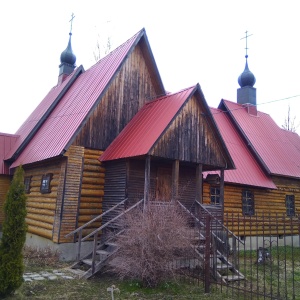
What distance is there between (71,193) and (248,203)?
31.6ft

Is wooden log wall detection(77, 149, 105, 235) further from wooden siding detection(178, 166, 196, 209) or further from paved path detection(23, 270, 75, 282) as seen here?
wooden siding detection(178, 166, 196, 209)

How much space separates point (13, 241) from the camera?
7117mm

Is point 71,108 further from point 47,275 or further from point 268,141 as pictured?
point 268,141

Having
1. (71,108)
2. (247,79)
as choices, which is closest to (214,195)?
(71,108)

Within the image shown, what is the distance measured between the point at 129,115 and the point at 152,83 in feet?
6.93

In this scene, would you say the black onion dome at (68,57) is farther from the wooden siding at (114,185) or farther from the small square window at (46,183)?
the wooden siding at (114,185)

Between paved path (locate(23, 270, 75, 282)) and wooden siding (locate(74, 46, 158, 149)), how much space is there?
4366 millimetres

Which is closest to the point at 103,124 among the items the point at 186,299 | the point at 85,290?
the point at 85,290

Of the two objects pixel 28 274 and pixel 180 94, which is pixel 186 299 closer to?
pixel 28 274

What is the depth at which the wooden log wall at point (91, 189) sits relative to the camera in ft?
39.8

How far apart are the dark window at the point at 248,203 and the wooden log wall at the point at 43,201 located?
9.40 m

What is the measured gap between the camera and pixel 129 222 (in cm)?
910

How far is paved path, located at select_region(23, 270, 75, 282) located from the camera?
8.56 metres

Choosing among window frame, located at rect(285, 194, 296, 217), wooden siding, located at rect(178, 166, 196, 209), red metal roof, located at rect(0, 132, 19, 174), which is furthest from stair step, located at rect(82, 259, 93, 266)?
window frame, located at rect(285, 194, 296, 217)
